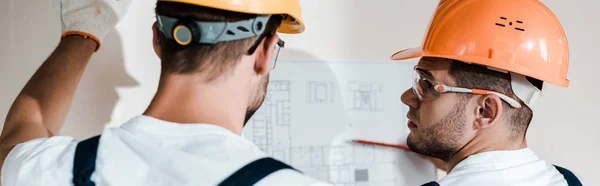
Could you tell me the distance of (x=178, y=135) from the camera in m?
0.79

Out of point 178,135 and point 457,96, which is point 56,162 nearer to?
point 178,135

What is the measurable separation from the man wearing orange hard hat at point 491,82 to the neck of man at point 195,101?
620 mm

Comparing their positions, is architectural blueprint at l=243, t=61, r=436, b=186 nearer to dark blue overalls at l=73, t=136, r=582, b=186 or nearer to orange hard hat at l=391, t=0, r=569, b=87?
orange hard hat at l=391, t=0, r=569, b=87

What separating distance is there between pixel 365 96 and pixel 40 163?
103cm

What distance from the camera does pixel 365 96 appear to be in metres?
1.65

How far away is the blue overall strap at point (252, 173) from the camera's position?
73cm

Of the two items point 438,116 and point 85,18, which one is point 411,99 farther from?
point 85,18

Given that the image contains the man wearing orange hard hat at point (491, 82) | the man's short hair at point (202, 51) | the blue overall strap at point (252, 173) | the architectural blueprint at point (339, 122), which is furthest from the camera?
the architectural blueprint at point (339, 122)

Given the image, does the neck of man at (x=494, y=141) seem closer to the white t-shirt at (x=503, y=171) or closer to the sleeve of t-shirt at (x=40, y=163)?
the white t-shirt at (x=503, y=171)

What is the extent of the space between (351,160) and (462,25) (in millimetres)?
530

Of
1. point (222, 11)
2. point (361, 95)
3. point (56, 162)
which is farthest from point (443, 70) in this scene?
point (56, 162)

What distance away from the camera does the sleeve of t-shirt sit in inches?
31.2

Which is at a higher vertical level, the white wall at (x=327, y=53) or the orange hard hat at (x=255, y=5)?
the orange hard hat at (x=255, y=5)

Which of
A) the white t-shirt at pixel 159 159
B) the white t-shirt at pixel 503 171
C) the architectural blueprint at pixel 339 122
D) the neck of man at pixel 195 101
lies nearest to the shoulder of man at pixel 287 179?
the white t-shirt at pixel 159 159
